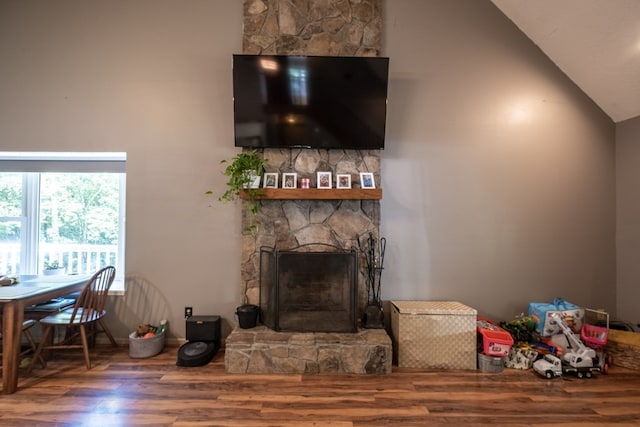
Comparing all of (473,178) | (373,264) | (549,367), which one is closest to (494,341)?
(549,367)

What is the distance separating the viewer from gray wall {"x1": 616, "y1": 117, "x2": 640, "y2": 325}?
8.66 ft

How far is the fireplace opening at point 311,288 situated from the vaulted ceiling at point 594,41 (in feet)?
8.81

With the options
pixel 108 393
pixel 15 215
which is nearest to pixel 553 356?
pixel 108 393

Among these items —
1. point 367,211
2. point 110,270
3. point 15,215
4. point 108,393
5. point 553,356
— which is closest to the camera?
point 108,393

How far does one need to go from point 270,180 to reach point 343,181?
0.68m

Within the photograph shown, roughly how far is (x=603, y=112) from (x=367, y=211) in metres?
2.56

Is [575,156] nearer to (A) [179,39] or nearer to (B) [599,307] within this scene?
(B) [599,307]

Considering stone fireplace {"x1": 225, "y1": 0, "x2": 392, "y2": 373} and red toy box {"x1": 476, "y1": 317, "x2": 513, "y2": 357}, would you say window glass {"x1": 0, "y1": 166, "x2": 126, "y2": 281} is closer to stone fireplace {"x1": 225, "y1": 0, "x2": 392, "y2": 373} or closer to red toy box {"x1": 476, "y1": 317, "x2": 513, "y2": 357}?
stone fireplace {"x1": 225, "y1": 0, "x2": 392, "y2": 373}

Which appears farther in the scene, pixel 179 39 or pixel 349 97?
pixel 179 39

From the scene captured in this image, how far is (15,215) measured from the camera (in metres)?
2.92

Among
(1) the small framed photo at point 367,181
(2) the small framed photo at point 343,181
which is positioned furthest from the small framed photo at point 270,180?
(1) the small framed photo at point 367,181

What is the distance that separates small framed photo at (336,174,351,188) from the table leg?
2.52m

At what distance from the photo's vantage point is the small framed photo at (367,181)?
2.61 meters

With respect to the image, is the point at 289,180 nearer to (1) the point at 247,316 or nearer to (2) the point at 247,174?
(2) the point at 247,174
